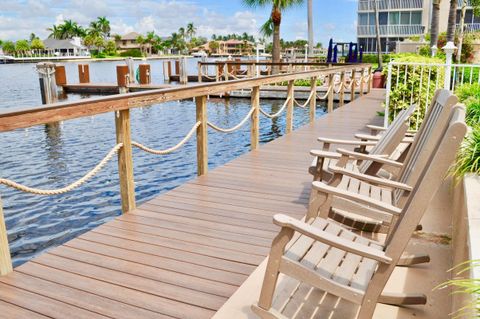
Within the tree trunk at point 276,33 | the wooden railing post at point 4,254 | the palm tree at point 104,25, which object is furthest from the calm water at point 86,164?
the palm tree at point 104,25

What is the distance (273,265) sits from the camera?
6.73 ft

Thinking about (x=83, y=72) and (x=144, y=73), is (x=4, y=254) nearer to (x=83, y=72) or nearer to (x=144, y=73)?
(x=144, y=73)

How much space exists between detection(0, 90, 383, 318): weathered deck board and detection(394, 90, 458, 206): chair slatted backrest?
1125 mm

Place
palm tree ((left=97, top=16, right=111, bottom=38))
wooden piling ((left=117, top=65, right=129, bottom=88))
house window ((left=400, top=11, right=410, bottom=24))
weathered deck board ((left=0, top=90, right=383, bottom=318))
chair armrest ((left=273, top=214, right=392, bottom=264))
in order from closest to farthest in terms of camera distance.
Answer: chair armrest ((left=273, top=214, right=392, bottom=264)) < weathered deck board ((left=0, top=90, right=383, bottom=318)) < wooden piling ((left=117, top=65, right=129, bottom=88)) < house window ((left=400, top=11, right=410, bottom=24)) < palm tree ((left=97, top=16, right=111, bottom=38))

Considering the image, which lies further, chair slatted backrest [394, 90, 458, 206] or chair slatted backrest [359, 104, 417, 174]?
chair slatted backrest [359, 104, 417, 174]

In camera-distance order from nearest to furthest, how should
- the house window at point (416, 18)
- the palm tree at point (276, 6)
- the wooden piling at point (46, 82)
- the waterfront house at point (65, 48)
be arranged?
the wooden piling at point (46, 82), the palm tree at point (276, 6), the house window at point (416, 18), the waterfront house at point (65, 48)

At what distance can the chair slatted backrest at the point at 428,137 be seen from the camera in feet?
8.63

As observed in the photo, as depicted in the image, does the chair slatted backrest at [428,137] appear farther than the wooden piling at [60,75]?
No

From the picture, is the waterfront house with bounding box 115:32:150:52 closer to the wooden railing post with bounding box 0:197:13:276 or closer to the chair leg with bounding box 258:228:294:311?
the wooden railing post with bounding box 0:197:13:276

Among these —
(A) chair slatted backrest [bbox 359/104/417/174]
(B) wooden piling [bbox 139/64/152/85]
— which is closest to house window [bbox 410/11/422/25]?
(B) wooden piling [bbox 139/64/152/85]

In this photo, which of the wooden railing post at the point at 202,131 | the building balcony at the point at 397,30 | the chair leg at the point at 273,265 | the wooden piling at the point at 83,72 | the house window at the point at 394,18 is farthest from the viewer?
the house window at the point at 394,18

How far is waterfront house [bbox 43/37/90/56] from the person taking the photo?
10956 centimetres

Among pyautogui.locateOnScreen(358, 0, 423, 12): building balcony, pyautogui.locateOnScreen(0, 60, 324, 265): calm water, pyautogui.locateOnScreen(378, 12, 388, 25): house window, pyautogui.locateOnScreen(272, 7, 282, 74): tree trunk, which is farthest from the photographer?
pyautogui.locateOnScreen(378, 12, 388, 25): house window

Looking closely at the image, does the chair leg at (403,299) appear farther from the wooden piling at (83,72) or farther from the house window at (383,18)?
the house window at (383,18)
